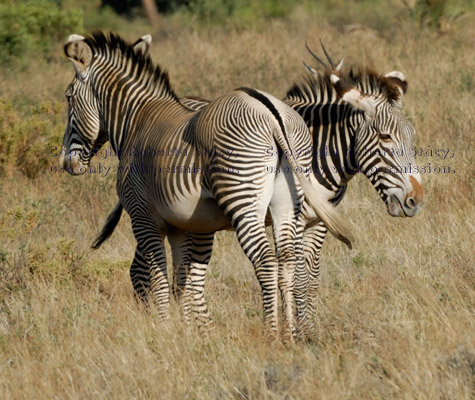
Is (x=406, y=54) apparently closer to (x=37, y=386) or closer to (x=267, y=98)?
(x=267, y=98)

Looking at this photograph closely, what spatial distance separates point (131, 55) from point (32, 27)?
10418 mm

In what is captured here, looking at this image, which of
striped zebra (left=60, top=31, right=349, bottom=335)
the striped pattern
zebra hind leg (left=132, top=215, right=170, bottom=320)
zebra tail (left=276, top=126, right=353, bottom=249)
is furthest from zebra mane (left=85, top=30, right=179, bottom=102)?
zebra tail (left=276, top=126, right=353, bottom=249)

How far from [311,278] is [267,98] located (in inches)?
69.2

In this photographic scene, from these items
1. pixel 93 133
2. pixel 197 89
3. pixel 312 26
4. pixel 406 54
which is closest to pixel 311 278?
pixel 93 133

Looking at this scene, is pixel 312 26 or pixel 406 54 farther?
pixel 312 26

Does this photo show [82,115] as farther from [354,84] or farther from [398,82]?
[398,82]

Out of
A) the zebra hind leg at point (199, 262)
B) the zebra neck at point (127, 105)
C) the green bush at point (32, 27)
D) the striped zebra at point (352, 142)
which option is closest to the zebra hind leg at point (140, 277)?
the striped zebra at point (352, 142)

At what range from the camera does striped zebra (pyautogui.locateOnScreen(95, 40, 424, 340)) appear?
525cm

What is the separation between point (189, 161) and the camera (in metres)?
4.98

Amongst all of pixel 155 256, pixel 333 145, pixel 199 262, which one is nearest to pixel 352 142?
pixel 333 145

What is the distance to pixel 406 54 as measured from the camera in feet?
43.3

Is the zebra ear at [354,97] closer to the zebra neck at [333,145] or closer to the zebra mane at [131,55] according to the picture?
the zebra neck at [333,145]

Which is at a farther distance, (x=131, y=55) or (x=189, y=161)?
(x=131, y=55)

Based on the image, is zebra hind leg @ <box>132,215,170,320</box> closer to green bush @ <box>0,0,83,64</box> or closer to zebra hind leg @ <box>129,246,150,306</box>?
zebra hind leg @ <box>129,246,150,306</box>
